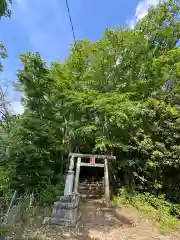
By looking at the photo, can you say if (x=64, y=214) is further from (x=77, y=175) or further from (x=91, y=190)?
(x=91, y=190)

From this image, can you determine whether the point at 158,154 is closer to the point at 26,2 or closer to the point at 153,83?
the point at 153,83

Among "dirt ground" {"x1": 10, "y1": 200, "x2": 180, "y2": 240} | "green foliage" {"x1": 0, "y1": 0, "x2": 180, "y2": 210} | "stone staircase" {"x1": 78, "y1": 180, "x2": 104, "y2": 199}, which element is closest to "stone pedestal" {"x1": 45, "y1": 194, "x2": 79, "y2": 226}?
"dirt ground" {"x1": 10, "y1": 200, "x2": 180, "y2": 240}

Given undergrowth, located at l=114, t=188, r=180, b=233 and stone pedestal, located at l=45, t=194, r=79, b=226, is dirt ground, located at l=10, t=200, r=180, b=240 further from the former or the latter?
undergrowth, located at l=114, t=188, r=180, b=233

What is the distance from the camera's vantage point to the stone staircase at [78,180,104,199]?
327 inches

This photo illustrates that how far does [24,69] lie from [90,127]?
3180 mm

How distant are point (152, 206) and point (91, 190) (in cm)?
245

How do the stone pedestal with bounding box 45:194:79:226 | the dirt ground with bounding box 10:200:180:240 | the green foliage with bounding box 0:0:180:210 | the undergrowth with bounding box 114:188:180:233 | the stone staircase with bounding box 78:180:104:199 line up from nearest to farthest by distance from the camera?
1. the dirt ground with bounding box 10:200:180:240
2. the stone pedestal with bounding box 45:194:79:226
3. the undergrowth with bounding box 114:188:180:233
4. the green foliage with bounding box 0:0:180:210
5. the stone staircase with bounding box 78:180:104:199

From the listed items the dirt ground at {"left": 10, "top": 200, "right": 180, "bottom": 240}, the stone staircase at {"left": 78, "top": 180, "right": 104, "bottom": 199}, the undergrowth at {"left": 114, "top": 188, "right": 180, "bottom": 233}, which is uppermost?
the stone staircase at {"left": 78, "top": 180, "right": 104, "bottom": 199}

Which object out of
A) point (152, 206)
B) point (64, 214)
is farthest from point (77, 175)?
point (152, 206)

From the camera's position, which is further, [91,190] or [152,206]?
[91,190]

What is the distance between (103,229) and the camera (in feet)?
18.0

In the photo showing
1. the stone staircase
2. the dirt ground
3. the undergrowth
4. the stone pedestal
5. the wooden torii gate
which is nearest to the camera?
the dirt ground

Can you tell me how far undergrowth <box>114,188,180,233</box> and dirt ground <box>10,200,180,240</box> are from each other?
0.42 meters

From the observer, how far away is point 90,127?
25.3 feet
